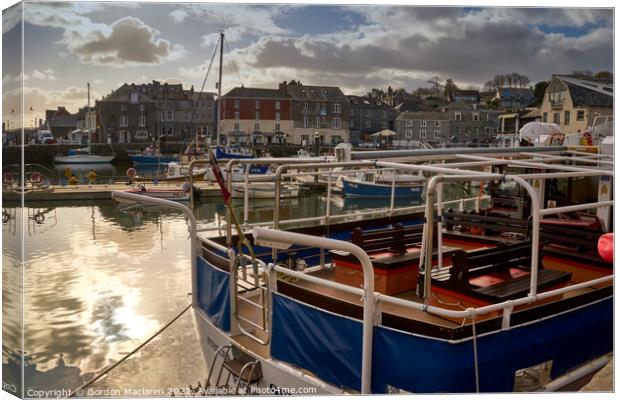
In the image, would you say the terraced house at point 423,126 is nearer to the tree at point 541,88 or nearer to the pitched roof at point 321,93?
the pitched roof at point 321,93

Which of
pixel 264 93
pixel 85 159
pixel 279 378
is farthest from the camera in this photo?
pixel 85 159

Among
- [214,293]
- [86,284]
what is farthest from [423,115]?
[214,293]

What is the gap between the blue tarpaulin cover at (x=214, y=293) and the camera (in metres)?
6.25

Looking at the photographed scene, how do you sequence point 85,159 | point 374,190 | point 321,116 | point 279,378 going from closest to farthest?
point 279,378
point 374,190
point 85,159
point 321,116

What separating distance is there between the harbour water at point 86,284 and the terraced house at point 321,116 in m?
22.5

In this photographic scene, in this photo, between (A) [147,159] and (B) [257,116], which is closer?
(B) [257,116]

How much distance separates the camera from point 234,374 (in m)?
5.78

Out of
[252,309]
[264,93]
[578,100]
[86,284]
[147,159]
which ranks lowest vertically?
[86,284]

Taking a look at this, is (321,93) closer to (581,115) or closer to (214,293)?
(581,115)

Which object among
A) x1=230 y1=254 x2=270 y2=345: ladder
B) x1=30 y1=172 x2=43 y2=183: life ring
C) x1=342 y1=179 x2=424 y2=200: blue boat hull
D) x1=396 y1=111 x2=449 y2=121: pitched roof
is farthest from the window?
x1=396 y1=111 x2=449 y2=121: pitched roof

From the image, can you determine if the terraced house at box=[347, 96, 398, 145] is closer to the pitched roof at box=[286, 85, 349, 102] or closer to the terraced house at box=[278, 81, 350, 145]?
the terraced house at box=[278, 81, 350, 145]

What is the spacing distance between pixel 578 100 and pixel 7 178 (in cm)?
887

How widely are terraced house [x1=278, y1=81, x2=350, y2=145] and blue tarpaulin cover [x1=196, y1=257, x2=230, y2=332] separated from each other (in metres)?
36.0

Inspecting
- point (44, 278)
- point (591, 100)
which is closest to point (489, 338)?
point (591, 100)
